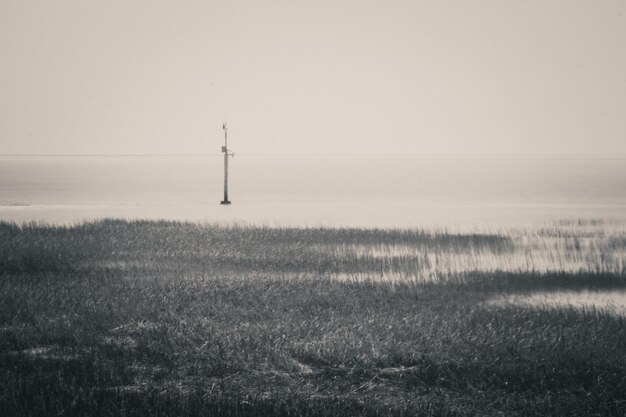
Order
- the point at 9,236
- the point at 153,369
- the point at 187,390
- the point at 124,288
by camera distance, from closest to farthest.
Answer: the point at 187,390 < the point at 153,369 < the point at 124,288 < the point at 9,236

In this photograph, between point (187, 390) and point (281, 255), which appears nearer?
point (187, 390)

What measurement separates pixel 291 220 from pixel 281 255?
23.6 m

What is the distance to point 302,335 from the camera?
15219 mm

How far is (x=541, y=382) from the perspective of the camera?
1242cm

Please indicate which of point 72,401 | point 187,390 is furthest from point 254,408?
point 72,401

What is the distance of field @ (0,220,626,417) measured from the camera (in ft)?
37.9

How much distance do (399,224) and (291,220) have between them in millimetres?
7957

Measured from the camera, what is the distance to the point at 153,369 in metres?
13.1

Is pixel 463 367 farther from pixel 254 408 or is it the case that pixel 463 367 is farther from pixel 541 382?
pixel 254 408

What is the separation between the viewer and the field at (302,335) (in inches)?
455

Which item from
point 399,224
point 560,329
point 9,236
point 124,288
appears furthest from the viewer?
point 399,224

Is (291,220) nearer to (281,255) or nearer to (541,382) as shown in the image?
(281,255)

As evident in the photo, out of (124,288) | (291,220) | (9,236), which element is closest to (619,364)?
(124,288)

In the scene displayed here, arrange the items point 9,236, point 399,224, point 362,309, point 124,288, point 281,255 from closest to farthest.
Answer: point 362,309, point 124,288, point 281,255, point 9,236, point 399,224
